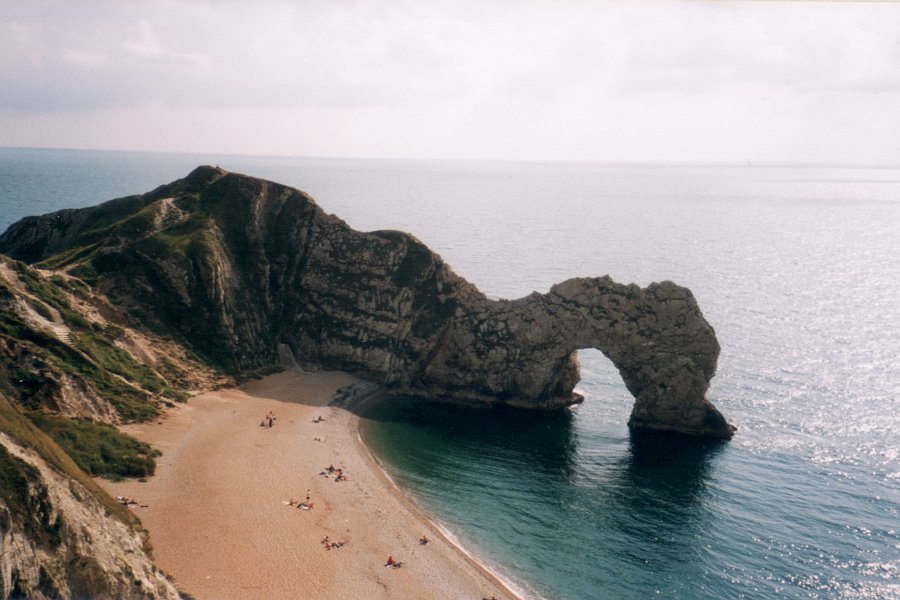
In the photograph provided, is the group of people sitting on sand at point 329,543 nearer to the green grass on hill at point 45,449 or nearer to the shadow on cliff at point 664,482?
the green grass on hill at point 45,449

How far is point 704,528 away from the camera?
4750cm

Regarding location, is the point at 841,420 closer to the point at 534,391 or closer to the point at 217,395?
the point at 534,391

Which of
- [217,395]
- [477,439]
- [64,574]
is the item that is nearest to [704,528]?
[477,439]

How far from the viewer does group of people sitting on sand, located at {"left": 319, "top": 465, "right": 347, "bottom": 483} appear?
53156mm

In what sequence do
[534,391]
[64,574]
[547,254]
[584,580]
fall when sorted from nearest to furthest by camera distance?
[64,574], [584,580], [534,391], [547,254]

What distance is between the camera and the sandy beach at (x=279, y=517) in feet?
127

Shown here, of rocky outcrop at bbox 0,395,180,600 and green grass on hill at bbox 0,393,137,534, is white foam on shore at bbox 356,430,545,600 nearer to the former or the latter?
rocky outcrop at bbox 0,395,180,600

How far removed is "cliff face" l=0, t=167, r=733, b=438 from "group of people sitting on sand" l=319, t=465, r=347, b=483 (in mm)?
21998

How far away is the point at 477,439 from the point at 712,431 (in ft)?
81.3

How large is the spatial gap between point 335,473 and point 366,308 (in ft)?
95.5

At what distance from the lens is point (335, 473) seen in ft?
177

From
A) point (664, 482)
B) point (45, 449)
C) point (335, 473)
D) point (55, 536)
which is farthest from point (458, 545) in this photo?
point (45, 449)

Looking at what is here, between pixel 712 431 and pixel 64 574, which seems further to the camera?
pixel 712 431

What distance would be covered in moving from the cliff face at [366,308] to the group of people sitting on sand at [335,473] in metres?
22.0
